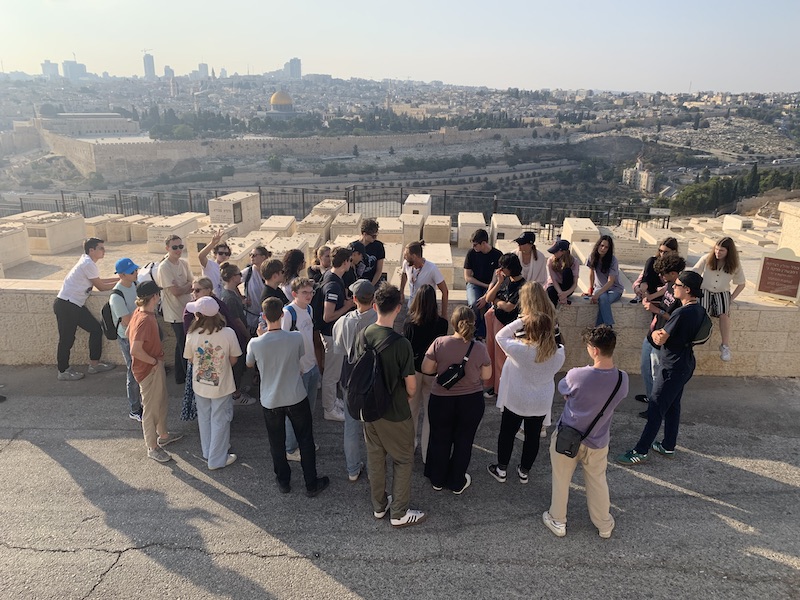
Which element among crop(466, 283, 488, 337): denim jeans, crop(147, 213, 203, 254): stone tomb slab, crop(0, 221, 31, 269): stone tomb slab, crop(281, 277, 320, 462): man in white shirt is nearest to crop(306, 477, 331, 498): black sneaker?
crop(281, 277, 320, 462): man in white shirt

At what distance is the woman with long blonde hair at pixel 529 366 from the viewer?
10.6 feet

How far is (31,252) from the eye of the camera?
34.5 feet

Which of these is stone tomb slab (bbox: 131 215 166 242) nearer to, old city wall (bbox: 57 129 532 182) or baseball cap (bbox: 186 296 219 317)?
baseball cap (bbox: 186 296 219 317)

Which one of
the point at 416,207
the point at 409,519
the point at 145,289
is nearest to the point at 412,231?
the point at 416,207

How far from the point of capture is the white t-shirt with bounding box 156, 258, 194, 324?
184 inches

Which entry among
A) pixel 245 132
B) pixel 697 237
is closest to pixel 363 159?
pixel 245 132

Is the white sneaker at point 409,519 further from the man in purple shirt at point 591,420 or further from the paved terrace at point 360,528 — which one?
the man in purple shirt at point 591,420

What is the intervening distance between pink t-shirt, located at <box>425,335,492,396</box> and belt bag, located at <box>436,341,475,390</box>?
2 cm

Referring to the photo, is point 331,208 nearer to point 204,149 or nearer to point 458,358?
point 458,358

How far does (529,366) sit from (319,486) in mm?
1459

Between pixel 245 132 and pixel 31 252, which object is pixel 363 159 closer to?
pixel 245 132

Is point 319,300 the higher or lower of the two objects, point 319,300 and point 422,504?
the higher

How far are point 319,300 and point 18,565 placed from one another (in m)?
2.28

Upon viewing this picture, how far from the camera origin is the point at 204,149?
67062 millimetres
